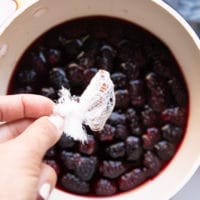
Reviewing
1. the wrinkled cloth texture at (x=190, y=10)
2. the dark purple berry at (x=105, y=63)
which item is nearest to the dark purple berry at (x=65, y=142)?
the dark purple berry at (x=105, y=63)

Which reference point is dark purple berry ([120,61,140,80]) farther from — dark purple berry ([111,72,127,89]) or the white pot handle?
the white pot handle

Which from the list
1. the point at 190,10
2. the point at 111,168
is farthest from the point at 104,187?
the point at 190,10

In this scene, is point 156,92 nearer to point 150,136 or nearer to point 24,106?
point 150,136

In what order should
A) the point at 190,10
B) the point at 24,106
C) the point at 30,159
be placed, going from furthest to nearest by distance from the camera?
the point at 190,10
the point at 24,106
the point at 30,159

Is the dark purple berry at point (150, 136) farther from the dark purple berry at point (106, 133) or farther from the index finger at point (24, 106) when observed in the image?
the index finger at point (24, 106)

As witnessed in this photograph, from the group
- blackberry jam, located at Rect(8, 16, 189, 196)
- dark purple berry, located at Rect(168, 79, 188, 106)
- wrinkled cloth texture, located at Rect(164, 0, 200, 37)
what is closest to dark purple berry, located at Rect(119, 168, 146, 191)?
blackberry jam, located at Rect(8, 16, 189, 196)
